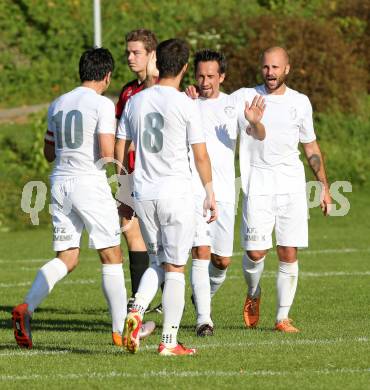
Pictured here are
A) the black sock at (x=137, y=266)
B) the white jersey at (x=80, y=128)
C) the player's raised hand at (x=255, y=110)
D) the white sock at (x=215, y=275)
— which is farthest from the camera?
the black sock at (x=137, y=266)

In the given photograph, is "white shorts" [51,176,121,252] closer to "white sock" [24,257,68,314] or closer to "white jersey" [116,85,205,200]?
"white sock" [24,257,68,314]

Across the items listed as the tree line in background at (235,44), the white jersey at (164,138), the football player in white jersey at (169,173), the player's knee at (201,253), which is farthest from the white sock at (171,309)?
the tree line in background at (235,44)

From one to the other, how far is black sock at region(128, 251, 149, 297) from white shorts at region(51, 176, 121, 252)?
2149 millimetres

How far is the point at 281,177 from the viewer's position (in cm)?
1105

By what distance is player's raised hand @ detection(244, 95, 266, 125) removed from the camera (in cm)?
1054

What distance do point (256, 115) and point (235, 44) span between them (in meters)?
18.8

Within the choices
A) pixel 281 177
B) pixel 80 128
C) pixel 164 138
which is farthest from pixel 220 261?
pixel 164 138

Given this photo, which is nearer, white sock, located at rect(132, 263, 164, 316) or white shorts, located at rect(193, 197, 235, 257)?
white sock, located at rect(132, 263, 164, 316)

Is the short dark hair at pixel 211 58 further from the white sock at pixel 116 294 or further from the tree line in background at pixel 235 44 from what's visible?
the tree line in background at pixel 235 44

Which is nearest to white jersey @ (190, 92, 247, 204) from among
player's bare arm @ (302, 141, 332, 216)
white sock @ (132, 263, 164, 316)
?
player's bare arm @ (302, 141, 332, 216)

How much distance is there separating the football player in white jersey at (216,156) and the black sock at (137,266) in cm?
77

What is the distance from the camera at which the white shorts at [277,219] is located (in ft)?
36.1

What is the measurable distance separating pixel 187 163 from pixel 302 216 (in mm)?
2209

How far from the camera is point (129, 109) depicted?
918cm
